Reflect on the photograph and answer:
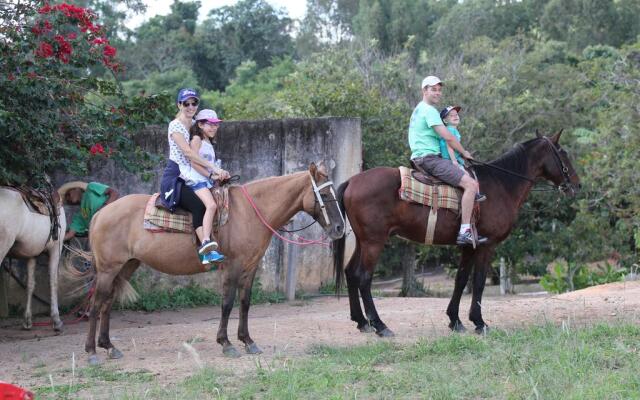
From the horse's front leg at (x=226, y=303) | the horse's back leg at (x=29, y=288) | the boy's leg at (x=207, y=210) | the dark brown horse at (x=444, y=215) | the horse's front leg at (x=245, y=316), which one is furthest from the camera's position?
the horse's back leg at (x=29, y=288)

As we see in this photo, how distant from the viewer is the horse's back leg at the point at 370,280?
908cm

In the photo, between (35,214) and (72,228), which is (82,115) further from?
(72,228)

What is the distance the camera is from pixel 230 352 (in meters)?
8.05

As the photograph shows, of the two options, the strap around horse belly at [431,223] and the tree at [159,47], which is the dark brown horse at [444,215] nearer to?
the strap around horse belly at [431,223]

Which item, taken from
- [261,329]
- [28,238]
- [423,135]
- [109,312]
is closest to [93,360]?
[109,312]

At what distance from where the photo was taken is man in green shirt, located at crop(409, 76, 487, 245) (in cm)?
902

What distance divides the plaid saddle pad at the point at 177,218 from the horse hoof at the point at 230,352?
116 cm

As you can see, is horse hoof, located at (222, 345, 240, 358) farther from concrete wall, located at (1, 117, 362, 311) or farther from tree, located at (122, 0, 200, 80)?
tree, located at (122, 0, 200, 80)

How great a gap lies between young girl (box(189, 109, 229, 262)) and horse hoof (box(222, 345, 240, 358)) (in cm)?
85

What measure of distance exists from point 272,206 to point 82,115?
287 centimetres

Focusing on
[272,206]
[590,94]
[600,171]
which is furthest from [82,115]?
[590,94]

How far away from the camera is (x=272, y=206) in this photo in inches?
331

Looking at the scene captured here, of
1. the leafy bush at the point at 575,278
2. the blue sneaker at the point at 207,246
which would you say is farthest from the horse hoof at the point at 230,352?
the leafy bush at the point at 575,278

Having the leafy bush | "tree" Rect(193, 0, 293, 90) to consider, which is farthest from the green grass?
"tree" Rect(193, 0, 293, 90)
